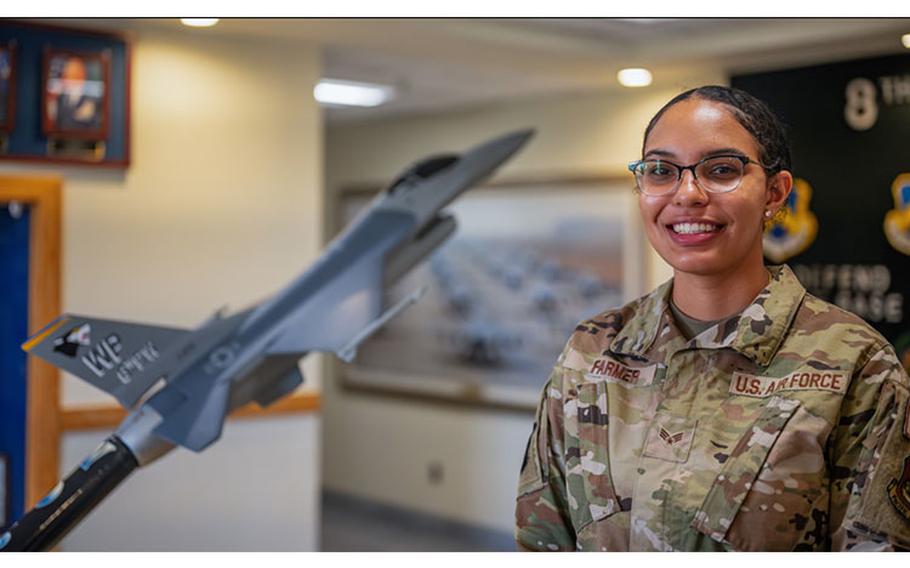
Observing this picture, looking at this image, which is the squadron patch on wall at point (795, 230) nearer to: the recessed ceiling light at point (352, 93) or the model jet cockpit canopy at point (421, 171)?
the model jet cockpit canopy at point (421, 171)

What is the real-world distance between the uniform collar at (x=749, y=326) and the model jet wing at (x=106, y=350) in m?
1.67

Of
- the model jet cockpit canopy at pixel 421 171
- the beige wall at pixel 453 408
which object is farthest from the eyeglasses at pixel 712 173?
the beige wall at pixel 453 408

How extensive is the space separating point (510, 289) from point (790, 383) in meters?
4.39

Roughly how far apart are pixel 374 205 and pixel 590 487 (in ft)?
7.15

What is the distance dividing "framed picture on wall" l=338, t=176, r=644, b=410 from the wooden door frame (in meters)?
2.58

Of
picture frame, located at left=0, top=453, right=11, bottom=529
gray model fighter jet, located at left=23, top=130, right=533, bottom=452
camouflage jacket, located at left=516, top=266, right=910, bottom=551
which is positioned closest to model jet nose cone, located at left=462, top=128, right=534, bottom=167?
gray model fighter jet, located at left=23, top=130, right=533, bottom=452

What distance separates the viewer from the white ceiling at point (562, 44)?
369 cm

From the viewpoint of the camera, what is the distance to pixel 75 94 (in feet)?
11.8

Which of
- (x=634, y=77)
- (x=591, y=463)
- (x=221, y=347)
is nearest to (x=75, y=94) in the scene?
(x=221, y=347)

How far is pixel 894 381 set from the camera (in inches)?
54.8

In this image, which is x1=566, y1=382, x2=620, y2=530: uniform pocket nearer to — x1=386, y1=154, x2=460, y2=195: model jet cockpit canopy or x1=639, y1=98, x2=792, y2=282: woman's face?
x1=639, y1=98, x2=792, y2=282: woman's face

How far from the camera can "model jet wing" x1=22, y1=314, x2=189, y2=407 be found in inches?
108
